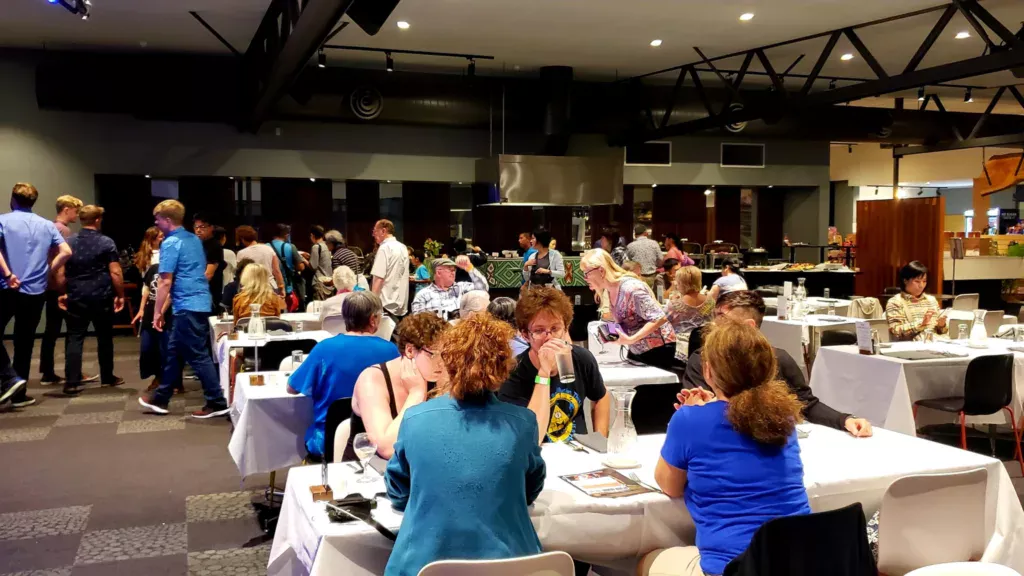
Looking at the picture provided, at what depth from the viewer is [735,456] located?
2.23m

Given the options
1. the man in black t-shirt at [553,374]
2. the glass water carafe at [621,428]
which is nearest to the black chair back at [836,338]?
the man in black t-shirt at [553,374]

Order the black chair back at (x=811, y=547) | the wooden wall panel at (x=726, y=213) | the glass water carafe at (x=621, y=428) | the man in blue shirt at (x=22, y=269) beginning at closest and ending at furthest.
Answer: the black chair back at (x=811, y=547), the glass water carafe at (x=621, y=428), the man in blue shirt at (x=22, y=269), the wooden wall panel at (x=726, y=213)

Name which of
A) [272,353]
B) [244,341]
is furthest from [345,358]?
[244,341]

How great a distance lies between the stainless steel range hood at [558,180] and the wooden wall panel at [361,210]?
5.97ft

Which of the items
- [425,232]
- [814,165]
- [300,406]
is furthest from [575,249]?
[300,406]

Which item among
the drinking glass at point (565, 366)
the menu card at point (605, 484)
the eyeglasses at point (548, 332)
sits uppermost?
→ the eyeglasses at point (548, 332)

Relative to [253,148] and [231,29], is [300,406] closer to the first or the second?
[231,29]

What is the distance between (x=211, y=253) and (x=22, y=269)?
149 cm

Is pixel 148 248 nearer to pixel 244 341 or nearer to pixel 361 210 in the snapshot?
pixel 244 341

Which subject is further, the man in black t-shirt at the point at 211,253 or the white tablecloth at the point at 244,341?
the man in black t-shirt at the point at 211,253

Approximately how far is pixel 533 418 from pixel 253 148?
10.1 m

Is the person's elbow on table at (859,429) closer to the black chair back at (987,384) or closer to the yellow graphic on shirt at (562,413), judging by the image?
the yellow graphic on shirt at (562,413)

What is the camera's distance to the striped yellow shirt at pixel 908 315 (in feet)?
20.0

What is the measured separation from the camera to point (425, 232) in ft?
42.8
